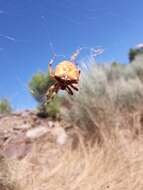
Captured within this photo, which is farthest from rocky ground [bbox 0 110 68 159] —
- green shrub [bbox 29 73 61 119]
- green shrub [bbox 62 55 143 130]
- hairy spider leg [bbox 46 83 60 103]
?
hairy spider leg [bbox 46 83 60 103]

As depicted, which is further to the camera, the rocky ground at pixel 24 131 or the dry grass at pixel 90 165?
the rocky ground at pixel 24 131

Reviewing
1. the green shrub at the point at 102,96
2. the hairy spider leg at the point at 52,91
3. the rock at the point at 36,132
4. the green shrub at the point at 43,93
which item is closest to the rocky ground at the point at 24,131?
the rock at the point at 36,132

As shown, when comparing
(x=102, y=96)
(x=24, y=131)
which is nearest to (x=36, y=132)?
(x=24, y=131)

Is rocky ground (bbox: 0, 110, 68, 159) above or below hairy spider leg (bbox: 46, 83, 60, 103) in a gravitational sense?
above

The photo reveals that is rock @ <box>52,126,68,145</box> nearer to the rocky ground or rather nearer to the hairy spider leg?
the rocky ground

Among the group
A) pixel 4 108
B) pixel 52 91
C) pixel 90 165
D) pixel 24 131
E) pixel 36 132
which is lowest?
pixel 90 165

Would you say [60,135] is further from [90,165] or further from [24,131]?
[90,165]

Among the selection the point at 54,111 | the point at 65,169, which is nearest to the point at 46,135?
the point at 54,111

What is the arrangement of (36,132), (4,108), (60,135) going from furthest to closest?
(4,108), (36,132), (60,135)

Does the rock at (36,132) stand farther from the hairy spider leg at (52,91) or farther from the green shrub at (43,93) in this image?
the hairy spider leg at (52,91)
